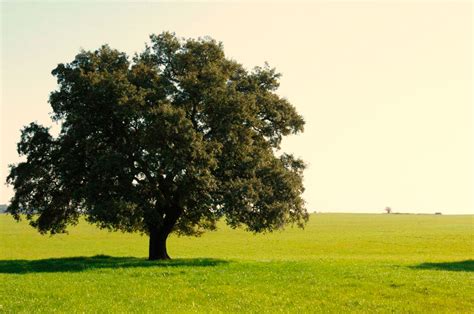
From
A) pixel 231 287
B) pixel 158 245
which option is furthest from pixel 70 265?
pixel 231 287

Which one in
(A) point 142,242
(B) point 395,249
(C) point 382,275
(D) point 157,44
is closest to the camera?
(C) point 382,275

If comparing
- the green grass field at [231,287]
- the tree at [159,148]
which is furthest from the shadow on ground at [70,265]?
the tree at [159,148]

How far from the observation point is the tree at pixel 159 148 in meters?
41.3

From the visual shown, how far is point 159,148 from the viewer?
135 feet

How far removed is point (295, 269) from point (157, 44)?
22.1 meters

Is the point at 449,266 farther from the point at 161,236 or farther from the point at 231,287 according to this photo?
the point at 161,236

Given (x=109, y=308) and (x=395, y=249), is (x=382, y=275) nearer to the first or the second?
(x=109, y=308)

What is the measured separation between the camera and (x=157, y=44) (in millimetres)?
46875

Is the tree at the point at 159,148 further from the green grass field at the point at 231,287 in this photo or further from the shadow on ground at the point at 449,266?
the shadow on ground at the point at 449,266

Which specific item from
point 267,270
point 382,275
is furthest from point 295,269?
point 382,275

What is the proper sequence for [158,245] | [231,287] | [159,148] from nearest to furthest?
[231,287] < [159,148] < [158,245]

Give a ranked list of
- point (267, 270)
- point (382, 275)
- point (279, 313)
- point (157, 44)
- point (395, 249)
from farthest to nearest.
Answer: point (395, 249) → point (157, 44) → point (267, 270) → point (382, 275) → point (279, 313)

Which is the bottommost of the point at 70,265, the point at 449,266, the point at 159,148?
the point at 449,266

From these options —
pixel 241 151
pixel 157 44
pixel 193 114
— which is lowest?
pixel 241 151
